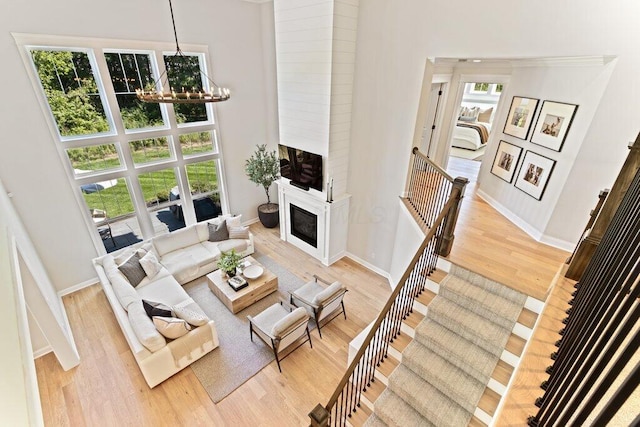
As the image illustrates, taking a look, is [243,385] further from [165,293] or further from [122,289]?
[122,289]

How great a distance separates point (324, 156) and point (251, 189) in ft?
9.43

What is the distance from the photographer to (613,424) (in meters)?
1.58

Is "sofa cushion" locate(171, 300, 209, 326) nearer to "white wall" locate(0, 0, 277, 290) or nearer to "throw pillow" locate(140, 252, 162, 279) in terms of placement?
"throw pillow" locate(140, 252, 162, 279)

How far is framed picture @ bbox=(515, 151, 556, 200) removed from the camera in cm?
413

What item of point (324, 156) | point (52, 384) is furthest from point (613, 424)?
point (52, 384)

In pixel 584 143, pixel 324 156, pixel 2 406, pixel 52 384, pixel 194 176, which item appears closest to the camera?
pixel 2 406

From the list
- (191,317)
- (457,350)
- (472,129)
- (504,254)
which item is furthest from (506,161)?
(191,317)

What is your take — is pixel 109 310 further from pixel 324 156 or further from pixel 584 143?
pixel 584 143

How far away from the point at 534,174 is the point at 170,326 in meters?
5.65

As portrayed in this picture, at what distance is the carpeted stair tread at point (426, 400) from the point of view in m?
2.92

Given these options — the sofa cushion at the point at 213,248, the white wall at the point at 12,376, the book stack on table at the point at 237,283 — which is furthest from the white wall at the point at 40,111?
the white wall at the point at 12,376

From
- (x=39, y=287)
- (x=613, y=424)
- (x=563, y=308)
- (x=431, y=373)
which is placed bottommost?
(x=431, y=373)

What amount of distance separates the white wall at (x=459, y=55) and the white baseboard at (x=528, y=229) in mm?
122

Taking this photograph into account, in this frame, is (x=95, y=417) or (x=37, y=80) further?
(x=37, y=80)
